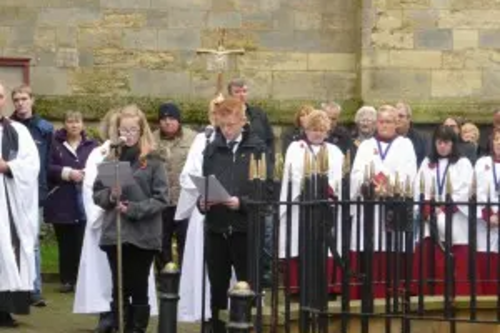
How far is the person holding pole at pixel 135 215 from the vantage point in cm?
1285

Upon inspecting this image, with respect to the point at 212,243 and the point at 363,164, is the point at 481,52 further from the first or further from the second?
the point at 212,243

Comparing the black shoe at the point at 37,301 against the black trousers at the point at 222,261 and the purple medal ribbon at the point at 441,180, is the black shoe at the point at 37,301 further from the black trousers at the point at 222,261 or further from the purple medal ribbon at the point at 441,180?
the purple medal ribbon at the point at 441,180

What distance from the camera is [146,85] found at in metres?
20.3

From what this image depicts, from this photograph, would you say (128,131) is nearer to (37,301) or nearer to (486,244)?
(37,301)

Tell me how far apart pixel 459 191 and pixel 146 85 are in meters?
7.25

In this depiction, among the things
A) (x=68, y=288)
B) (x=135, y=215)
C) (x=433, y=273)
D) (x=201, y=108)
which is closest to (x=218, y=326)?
(x=135, y=215)

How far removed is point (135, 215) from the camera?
12.8m

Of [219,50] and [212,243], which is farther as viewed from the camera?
[219,50]

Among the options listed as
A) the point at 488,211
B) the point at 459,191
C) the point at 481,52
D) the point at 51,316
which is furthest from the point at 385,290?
the point at 481,52

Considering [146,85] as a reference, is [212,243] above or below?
below

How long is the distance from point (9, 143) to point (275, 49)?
7335mm

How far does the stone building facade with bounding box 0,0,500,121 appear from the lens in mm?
20062

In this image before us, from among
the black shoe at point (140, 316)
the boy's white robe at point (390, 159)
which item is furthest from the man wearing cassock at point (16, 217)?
the boy's white robe at point (390, 159)

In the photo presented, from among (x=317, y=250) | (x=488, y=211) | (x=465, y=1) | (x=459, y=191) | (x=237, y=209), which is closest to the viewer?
(x=317, y=250)
